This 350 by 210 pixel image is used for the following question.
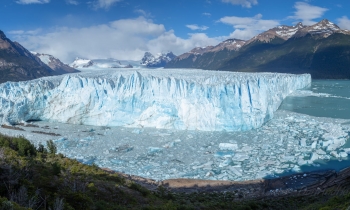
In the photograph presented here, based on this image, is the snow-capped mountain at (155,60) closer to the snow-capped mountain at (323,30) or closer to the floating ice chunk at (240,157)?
the snow-capped mountain at (323,30)

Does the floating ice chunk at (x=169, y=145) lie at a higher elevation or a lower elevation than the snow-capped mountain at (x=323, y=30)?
lower

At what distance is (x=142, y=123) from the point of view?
58.0 ft

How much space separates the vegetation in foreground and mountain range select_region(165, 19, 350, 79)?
67.6m

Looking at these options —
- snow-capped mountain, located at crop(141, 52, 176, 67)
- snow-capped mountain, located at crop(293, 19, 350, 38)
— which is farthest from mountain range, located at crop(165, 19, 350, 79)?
snow-capped mountain, located at crop(141, 52, 176, 67)

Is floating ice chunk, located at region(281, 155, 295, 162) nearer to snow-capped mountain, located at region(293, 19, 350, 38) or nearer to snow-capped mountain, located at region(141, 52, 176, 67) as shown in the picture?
snow-capped mountain, located at region(293, 19, 350, 38)

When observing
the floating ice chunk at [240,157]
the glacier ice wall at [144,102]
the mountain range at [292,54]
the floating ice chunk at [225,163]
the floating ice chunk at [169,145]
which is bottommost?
the floating ice chunk at [225,163]

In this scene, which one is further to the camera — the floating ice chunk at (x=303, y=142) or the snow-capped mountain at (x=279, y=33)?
the snow-capped mountain at (x=279, y=33)

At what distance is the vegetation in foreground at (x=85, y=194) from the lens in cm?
478

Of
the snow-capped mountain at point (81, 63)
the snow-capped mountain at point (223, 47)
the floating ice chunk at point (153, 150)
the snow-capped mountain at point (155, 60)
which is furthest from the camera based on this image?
the snow-capped mountain at point (155, 60)

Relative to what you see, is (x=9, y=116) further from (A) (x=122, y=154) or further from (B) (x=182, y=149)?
(B) (x=182, y=149)

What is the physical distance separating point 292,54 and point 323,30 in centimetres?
1605

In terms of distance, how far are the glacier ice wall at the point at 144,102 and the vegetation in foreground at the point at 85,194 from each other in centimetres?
809

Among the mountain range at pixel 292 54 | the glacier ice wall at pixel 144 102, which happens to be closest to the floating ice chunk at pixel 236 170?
the glacier ice wall at pixel 144 102

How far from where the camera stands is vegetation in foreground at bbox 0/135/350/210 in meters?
4.78
